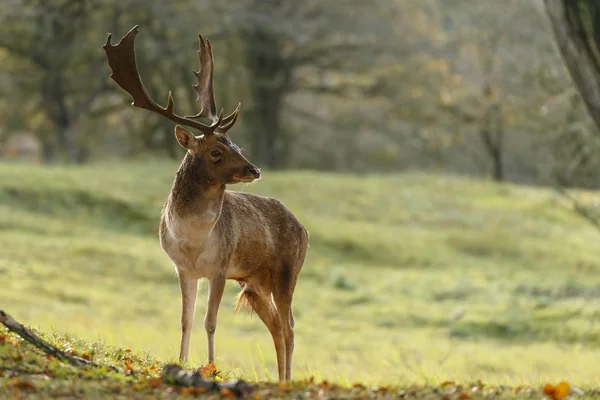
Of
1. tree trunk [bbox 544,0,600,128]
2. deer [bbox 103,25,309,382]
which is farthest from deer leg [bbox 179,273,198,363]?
tree trunk [bbox 544,0,600,128]

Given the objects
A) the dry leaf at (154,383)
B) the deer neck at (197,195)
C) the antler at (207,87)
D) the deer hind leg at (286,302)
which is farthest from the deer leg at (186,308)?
the dry leaf at (154,383)

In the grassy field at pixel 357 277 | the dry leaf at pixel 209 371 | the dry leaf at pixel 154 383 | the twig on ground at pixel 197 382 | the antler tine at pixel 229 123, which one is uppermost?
the antler tine at pixel 229 123

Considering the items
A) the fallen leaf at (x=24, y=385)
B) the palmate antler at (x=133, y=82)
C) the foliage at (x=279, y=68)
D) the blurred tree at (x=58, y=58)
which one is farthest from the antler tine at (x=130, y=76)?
the blurred tree at (x=58, y=58)

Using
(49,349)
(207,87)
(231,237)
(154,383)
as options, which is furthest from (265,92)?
(154,383)

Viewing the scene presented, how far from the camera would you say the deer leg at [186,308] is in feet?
26.7

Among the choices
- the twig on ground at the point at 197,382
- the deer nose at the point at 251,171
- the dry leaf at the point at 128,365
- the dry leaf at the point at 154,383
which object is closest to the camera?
the twig on ground at the point at 197,382

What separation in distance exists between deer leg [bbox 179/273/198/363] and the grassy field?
2.41ft

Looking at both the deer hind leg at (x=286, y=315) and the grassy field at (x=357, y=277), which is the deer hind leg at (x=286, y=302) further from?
the grassy field at (x=357, y=277)

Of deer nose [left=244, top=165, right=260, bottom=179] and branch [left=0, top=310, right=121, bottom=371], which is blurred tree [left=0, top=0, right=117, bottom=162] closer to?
deer nose [left=244, top=165, right=260, bottom=179]

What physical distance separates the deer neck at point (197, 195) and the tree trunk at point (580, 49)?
317cm

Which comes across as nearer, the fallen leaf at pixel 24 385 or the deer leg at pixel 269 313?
the fallen leaf at pixel 24 385

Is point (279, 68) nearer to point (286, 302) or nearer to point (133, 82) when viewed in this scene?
point (286, 302)

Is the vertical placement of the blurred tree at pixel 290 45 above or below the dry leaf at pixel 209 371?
above

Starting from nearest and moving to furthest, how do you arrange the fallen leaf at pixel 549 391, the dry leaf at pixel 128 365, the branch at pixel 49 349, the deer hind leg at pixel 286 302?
the fallen leaf at pixel 549 391 → the branch at pixel 49 349 → the dry leaf at pixel 128 365 → the deer hind leg at pixel 286 302
